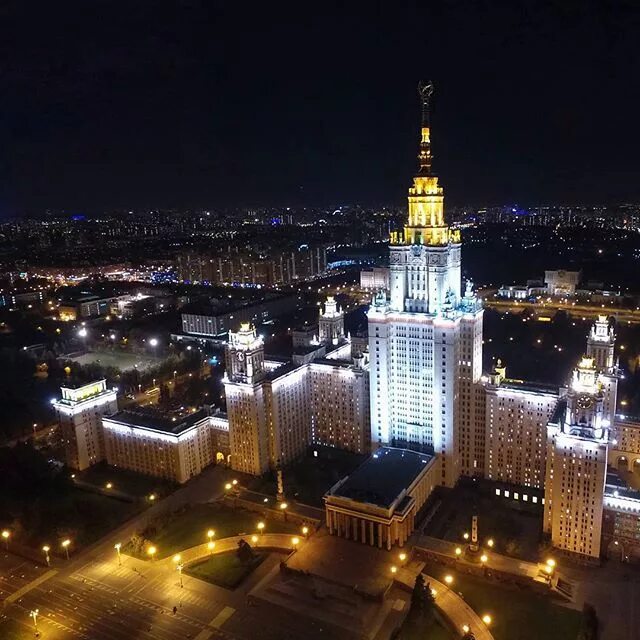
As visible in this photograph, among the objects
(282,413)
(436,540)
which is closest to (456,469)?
(436,540)

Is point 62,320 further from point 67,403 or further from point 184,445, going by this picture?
point 184,445

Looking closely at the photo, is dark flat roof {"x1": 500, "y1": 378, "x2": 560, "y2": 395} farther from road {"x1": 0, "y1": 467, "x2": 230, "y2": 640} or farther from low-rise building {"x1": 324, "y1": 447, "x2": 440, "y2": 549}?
road {"x1": 0, "y1": 467, "x2": 230, "y2": 640}

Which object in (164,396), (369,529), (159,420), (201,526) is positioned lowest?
(201,526)

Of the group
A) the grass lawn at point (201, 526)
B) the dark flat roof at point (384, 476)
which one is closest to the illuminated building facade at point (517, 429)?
the dark flat roof at point (384, 476)

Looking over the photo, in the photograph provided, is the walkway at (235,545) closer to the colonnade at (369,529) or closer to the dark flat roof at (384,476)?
the colonnade at (369,529)

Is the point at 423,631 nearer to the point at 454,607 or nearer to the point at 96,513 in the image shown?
the point at 454,607

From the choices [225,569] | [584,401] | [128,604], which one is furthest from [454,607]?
[128,604]

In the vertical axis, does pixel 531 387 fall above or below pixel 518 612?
above

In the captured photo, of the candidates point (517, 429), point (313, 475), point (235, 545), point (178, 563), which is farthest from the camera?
point (313, 475)

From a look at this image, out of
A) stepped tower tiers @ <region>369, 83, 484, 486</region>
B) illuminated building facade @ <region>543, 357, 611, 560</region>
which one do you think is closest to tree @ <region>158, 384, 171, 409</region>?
stepped tower tiers @ <region>369, 83, 484, 486</region>
